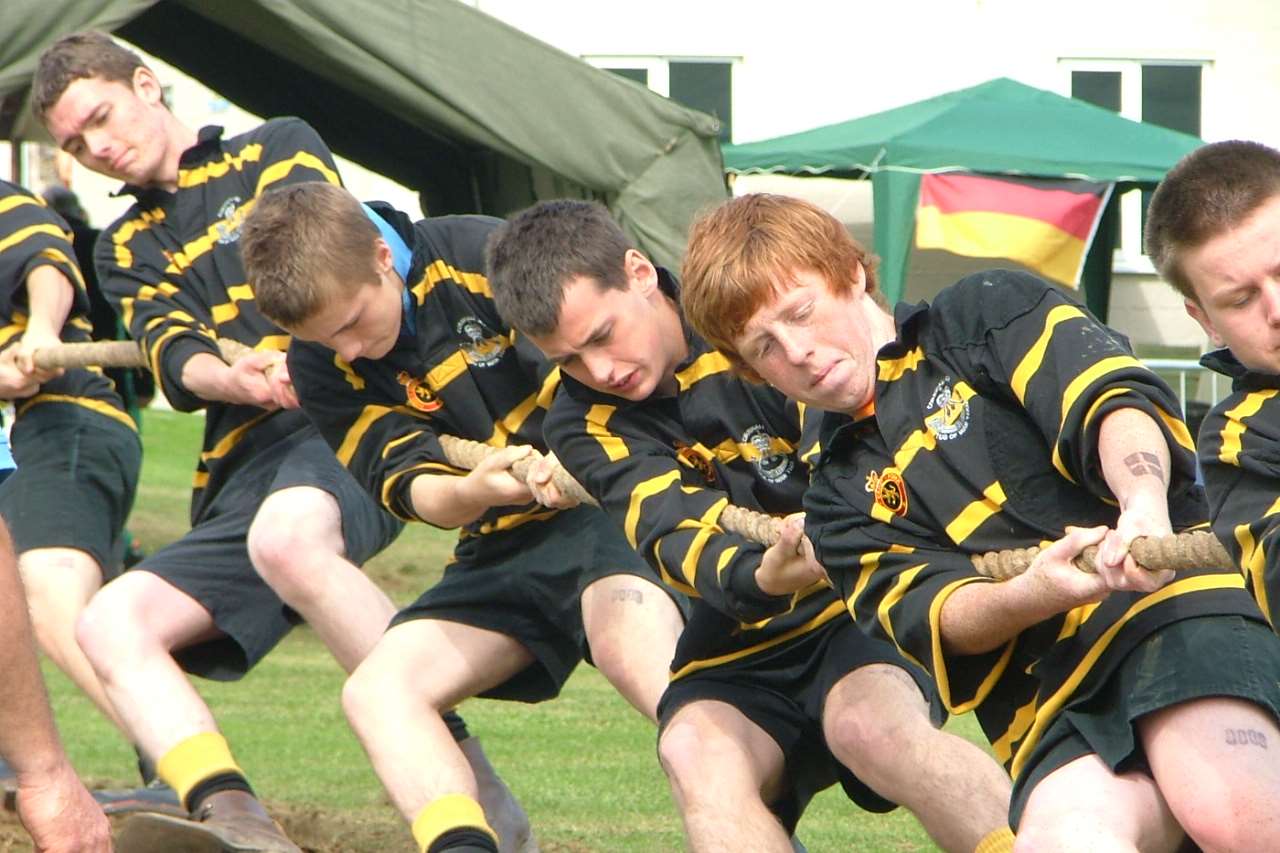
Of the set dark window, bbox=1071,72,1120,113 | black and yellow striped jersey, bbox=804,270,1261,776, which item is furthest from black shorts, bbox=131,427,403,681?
dark window, bbox=1071,72,1120,113

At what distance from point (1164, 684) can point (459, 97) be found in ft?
16.8

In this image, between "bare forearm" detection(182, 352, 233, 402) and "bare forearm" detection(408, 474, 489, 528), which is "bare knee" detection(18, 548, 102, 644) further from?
"bare forearm" detection(408, 474, 489, 528)

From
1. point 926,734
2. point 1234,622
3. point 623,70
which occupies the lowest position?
point 623,70

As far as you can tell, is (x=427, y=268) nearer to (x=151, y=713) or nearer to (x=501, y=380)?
(x=501, y=380)

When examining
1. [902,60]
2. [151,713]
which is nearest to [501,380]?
[151,713]

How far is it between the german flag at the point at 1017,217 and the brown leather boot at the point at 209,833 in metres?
7.31

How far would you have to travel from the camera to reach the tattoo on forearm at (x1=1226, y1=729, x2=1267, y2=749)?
277cm

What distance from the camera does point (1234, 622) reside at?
2.88m

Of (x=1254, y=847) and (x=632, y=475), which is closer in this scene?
(x=1254, y=847)

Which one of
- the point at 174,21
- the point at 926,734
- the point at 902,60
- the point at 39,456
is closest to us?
the point at 926,734

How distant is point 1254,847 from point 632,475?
58.7 inches

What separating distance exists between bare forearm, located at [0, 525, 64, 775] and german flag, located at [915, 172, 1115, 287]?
27.8 ft

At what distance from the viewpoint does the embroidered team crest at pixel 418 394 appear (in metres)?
4.44

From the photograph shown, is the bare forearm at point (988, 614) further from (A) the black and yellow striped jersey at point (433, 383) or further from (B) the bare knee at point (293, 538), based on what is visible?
(B) the bare knee at point (293, 538)
